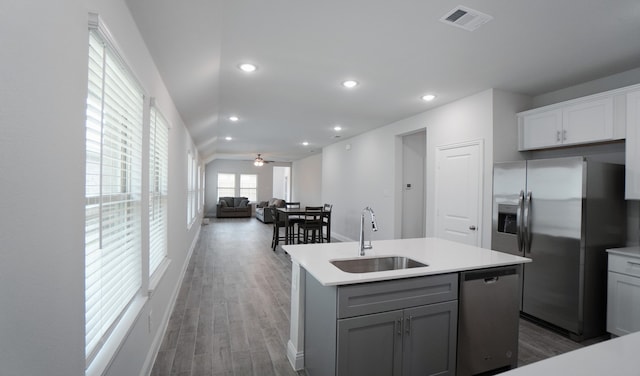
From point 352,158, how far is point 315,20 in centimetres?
498

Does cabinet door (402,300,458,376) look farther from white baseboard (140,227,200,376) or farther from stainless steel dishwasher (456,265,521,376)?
white baseboard (140,227,200,376)

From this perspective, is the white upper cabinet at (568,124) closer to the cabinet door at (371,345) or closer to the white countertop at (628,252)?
the white countertop at (628,252)

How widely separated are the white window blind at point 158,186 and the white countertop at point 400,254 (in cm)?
124

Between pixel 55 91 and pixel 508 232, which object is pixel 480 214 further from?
pixel 55 91

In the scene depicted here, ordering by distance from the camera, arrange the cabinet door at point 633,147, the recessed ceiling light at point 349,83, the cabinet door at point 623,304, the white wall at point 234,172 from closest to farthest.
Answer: the cabinet door at point 623,304
the cabinet door at point 633,147
the recessed ceiling light at point 349,83
the white wall at point 234,172

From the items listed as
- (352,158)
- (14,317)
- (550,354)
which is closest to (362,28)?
(14,317)

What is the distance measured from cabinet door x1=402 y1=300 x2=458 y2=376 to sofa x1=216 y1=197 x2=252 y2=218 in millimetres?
11665

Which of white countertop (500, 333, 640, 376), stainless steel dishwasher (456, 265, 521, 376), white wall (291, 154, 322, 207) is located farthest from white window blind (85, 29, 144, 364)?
white wall (291, 154, 322, 207)

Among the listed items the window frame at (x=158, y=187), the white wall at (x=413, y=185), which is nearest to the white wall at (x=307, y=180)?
Result: the white wall at (x=413, y=185)

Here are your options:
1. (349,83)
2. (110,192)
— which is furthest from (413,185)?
(110,192)

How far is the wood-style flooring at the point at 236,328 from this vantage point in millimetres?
2320

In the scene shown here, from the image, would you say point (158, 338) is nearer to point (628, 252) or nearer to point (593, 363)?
point (593, 363)

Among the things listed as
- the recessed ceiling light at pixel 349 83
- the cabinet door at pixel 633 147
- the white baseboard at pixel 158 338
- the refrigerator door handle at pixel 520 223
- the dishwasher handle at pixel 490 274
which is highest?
the recessed ceiling light at pixel 349 83

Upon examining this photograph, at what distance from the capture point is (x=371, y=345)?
5.74 feet
